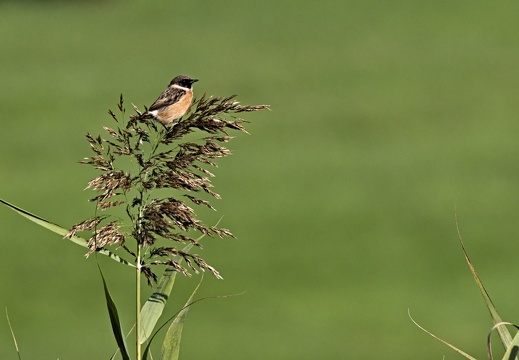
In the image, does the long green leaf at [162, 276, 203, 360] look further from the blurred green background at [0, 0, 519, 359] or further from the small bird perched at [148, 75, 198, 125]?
the blurred green background at [0, 0, 519, 359]

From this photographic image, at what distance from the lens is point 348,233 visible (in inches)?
858

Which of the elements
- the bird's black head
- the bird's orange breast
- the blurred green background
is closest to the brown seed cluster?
the bird's orange breast

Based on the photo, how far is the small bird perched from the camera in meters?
2.89

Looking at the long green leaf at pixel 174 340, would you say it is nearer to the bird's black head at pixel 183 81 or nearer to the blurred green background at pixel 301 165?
the bird's black head at pixel 183 81

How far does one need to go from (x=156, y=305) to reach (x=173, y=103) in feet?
2.19

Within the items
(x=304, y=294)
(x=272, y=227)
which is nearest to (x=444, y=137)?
(x=272, y=227)

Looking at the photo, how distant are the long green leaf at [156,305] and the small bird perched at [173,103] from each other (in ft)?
1.14

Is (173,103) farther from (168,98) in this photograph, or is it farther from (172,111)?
(168,98)

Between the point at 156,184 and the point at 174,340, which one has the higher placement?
the point at 156,184

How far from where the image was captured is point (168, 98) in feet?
10.5

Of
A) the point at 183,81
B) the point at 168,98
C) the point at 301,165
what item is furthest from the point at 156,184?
the point at 301,165

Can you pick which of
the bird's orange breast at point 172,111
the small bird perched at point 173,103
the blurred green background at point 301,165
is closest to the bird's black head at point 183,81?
the small bird perched at point 173,103

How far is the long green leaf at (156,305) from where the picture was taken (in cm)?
250

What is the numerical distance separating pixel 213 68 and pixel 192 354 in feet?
42.5
